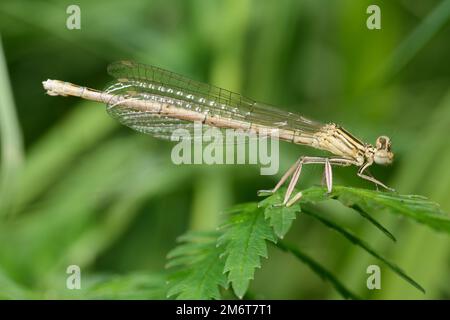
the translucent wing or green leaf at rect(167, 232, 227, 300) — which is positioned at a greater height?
the translucent wing

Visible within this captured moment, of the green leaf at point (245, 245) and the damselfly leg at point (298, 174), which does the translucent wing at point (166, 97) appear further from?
the green leaf at point (245, 245)

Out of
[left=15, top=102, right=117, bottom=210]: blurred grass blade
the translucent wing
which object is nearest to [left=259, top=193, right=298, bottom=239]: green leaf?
the translucent wing

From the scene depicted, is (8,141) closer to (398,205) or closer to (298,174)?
(298,174)

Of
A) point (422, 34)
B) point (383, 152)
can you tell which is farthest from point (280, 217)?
point (422, 34)

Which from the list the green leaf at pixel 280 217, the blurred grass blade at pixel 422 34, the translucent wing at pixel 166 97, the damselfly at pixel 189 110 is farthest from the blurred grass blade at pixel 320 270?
the blurred grass blade at pixel 422 34

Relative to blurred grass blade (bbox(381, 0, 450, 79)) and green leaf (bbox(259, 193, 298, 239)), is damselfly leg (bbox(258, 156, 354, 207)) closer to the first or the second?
green leaf (bbox(259, 193, 298, 239))

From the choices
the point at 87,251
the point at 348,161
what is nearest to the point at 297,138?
the point at 348,161
